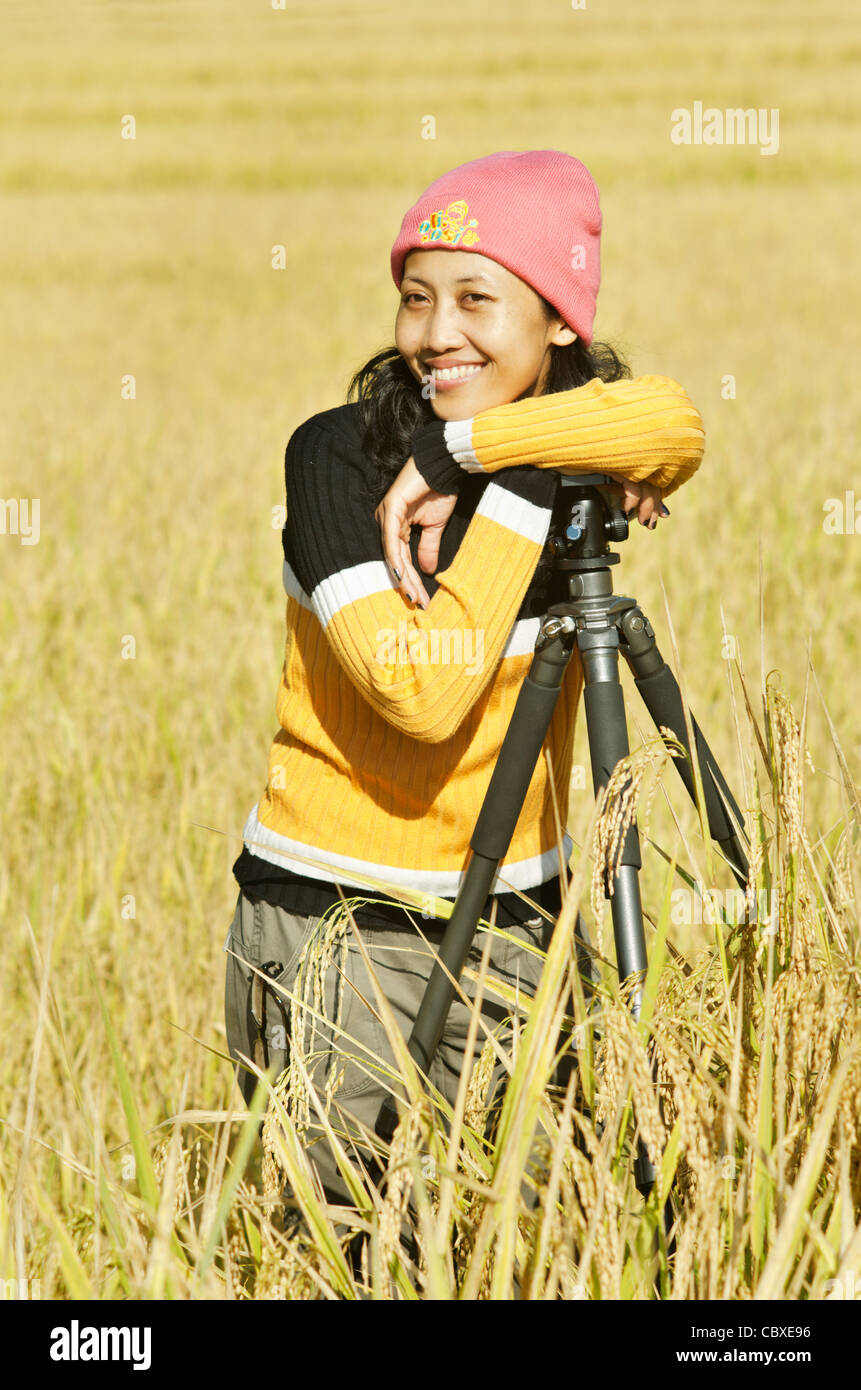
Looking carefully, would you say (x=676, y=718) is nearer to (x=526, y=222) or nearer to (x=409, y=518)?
(x=409, y=518)

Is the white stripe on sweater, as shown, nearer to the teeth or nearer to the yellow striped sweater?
the yellow striped sweater

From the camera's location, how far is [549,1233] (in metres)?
1.05

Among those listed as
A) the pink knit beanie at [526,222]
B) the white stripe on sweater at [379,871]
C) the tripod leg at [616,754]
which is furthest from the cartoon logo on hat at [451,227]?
the white stripe on sweater at [379,871]

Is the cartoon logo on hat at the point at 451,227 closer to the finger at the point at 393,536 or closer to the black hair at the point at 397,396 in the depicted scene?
the black hair at the point at 397,396

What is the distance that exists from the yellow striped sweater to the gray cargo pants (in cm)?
7

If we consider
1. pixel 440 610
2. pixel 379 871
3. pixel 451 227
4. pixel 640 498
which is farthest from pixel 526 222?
pixel 379 871

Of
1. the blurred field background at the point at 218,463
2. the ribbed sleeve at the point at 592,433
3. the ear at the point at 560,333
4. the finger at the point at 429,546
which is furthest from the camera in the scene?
the blurred field background at the point at 218,463

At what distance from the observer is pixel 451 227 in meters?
1.33

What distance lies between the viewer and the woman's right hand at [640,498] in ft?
4.09

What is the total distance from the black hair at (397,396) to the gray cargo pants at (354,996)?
517 mm

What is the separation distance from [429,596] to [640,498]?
255 mm
